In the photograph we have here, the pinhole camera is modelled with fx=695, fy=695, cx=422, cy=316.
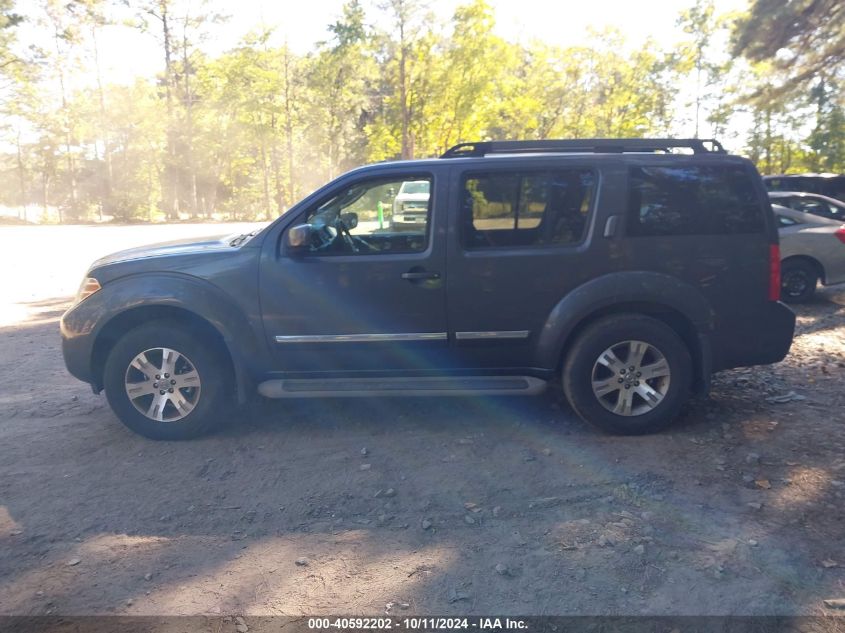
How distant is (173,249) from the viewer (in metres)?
5.03

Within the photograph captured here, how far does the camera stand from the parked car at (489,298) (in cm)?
466

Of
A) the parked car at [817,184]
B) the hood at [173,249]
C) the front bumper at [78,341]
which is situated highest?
the parked car at [817,184]

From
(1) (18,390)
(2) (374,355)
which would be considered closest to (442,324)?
(2) (374,355)

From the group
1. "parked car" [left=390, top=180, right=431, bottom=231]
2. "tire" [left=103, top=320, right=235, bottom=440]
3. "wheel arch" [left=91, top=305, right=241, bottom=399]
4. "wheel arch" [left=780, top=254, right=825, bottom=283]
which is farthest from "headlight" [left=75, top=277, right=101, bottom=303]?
"wheel arch" [left=780, top=254, right=825, bottom=283]

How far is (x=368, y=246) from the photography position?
15.9 ft

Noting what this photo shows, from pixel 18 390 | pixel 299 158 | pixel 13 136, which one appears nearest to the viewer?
pixel 18 390

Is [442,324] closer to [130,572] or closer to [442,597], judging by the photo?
[442,597]

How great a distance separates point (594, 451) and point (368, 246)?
6.75ft

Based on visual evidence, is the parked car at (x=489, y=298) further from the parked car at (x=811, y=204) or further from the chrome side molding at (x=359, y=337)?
the parked car at (x=811, y=204)

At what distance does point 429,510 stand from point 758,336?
258 cm

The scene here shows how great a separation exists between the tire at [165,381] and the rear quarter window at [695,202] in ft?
9.99

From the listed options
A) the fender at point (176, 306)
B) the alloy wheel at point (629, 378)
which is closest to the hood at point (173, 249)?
the fender at point (176, 306)

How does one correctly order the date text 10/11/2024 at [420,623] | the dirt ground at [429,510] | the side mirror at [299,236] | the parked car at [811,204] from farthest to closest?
1. the parked car at [811,204]
2. the side mirror at [299,236]
3. the dirt ground at [429,510]
4. the date text 10/11/2024 at [420,623]

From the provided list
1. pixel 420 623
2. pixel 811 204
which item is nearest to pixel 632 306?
pixel 420 623
